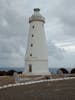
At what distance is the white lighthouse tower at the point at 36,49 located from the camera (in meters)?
39.2

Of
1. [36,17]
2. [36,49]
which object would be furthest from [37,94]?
[36,17]

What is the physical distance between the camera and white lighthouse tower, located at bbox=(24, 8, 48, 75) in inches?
1543

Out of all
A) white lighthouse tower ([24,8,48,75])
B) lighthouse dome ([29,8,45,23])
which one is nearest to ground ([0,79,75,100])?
white lighthouse tower ([24,8,48,75])

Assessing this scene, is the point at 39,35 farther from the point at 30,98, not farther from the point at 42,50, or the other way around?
the point at 30,98

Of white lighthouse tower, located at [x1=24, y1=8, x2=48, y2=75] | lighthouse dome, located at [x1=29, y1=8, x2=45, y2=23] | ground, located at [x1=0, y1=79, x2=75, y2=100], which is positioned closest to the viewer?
ground, located at [x1=0, y1=79, x2=75, y2=100]

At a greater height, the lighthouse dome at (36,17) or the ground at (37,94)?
the lighthouse dome at (36,17)

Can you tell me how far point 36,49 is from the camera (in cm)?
3962

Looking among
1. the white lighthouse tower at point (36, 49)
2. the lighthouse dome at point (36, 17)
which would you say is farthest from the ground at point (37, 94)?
the lighthouse dome at point (36, 17)

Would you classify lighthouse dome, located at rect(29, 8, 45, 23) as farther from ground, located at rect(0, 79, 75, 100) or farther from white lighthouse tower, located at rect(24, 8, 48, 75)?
ground, located at rect(0, 79, 75, 100)

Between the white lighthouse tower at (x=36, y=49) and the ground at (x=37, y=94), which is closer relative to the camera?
the ground at (x=37, y=94)

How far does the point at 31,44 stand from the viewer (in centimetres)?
4009

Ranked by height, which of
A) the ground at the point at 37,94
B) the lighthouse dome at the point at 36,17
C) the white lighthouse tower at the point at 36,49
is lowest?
the ground at the point at 37,94

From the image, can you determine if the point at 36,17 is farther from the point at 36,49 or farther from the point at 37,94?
the point at 37,94

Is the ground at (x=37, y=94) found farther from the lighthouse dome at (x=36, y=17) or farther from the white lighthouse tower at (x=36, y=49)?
the lighthouse dome at (x=36, y=17)
